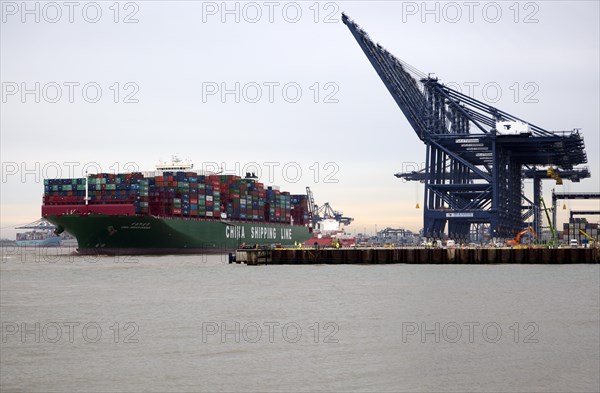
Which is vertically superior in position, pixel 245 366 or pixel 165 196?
pixel 165 196

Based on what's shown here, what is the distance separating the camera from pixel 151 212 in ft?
329

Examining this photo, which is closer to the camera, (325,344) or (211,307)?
(325,344)

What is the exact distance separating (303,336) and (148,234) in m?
67.3

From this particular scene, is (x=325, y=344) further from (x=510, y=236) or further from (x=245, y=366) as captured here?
(x=510, y=236)

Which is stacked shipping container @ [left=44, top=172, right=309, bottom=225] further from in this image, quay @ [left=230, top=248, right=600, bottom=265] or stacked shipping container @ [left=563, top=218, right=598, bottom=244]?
stacked shipping container @ [left=563, top=218, right=598, bottom=244]

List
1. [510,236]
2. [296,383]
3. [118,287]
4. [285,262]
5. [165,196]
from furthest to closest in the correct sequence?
[510,236]
[165,196]
[285,262]
[118,287]
[296,383]

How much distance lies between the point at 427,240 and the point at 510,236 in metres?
14.1

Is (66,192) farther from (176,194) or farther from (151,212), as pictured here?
(176,194)

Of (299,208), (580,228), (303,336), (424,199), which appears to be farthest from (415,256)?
(580,228)

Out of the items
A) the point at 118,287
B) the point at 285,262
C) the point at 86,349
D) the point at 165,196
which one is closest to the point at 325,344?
the point at 86,349

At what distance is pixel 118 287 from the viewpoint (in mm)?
53469

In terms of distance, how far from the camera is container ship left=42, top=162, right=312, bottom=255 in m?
95.0

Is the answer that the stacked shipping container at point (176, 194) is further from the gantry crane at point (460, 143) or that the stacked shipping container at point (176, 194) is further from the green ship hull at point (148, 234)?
the gantry crane at point (460, 143)

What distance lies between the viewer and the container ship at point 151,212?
9500cm
